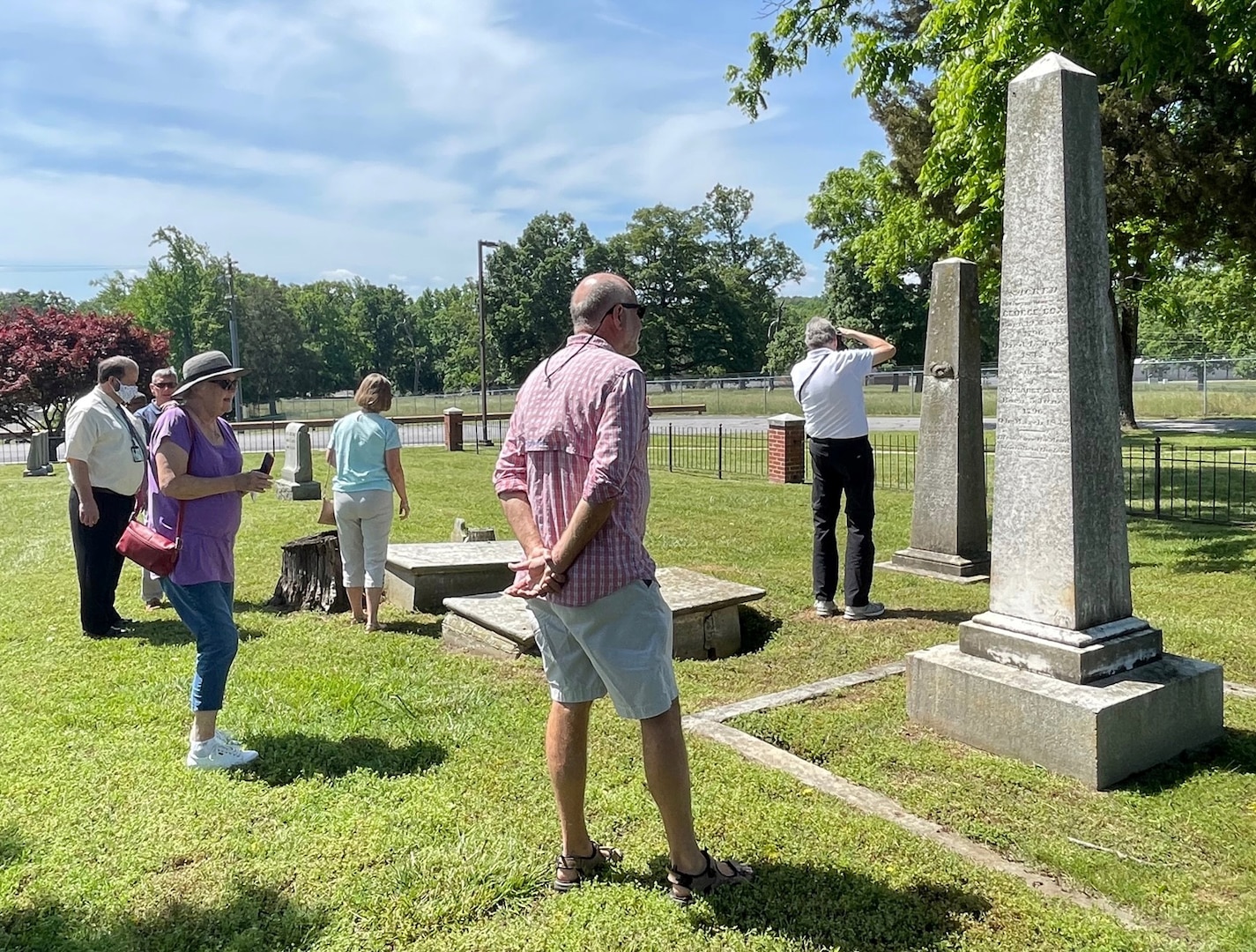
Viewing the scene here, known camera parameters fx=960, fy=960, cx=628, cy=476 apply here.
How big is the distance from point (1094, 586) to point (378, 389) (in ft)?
15.0

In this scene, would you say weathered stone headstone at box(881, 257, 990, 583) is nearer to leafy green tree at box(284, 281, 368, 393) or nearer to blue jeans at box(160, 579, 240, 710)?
blue jeans at box(160, 579, 240, 710)

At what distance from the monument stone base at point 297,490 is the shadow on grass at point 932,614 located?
1037cm

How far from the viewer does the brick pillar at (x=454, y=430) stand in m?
26.3

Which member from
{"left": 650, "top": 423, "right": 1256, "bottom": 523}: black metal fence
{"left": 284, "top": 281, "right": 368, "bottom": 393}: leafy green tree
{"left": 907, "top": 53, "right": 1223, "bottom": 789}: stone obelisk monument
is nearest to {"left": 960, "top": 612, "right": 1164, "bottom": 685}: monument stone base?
{"left": 907, "top": 53, "right": 1223, "bottom": 789}: stone obelisk monument

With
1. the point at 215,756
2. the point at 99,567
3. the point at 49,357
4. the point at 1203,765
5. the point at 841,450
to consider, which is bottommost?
the point at 1203,765

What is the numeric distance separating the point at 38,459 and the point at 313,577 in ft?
59.4

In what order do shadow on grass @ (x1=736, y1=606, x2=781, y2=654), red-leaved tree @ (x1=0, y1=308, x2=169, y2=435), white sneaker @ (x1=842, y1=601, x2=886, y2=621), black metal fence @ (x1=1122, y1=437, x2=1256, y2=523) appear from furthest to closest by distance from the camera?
red-leaved tree @ (x1=0, y1=308, x2=169, y2=435), black metal fence @ (x1=1122, y1=437, x2=1256, y2=523), white sneaker @ (x1=842, y1=601, x2=886, y2=621), shadow on grass @ (x1=736, y1=606, x2=781, y2=654)

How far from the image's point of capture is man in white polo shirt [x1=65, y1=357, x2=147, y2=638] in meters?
6.38

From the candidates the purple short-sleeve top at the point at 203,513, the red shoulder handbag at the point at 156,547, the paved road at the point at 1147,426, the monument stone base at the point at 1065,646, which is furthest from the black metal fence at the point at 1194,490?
the red shoulder handbag at the point at 156,547

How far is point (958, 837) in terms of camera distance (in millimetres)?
3408

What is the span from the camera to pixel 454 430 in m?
26.5

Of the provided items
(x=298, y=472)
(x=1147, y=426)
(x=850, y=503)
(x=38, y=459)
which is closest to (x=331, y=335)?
(x=38, y=459)

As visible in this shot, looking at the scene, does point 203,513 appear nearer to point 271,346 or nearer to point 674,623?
point 674,623

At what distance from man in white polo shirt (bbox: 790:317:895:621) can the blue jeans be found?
375 cm
